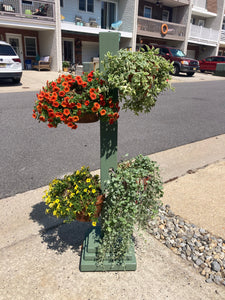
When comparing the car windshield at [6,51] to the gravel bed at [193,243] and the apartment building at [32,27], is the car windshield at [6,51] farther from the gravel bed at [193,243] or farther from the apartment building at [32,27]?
the gravel bed at [193,243]

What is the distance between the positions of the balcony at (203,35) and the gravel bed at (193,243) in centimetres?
2708

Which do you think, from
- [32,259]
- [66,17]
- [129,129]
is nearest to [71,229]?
[32,259]

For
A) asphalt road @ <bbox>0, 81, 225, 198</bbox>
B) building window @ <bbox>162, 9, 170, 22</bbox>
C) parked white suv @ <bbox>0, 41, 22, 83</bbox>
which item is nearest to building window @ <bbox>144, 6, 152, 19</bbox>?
building window @ <bbox>162, 9, 170, 22</bbox>

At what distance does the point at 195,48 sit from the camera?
3042 centimetres

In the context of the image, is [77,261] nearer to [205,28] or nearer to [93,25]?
[93,25]

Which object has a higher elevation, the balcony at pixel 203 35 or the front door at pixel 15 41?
the balcony at pixel 203 35

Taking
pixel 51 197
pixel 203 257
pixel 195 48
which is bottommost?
pixel 203 257

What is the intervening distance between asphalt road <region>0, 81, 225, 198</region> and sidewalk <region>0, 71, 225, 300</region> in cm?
66

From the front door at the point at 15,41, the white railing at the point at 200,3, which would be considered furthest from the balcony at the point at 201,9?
the front door at the point at 15,41

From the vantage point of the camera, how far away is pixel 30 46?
1973 cm

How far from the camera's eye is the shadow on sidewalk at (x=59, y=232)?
2.55 meters

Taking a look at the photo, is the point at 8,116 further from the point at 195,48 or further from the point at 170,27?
the point at 195,48

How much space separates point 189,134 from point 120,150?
2.15m

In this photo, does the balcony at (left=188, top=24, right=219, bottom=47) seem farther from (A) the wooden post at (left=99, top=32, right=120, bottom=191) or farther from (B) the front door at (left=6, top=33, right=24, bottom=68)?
(A) the wooden post at (left=99, top=32, right=120, bottom=191)
